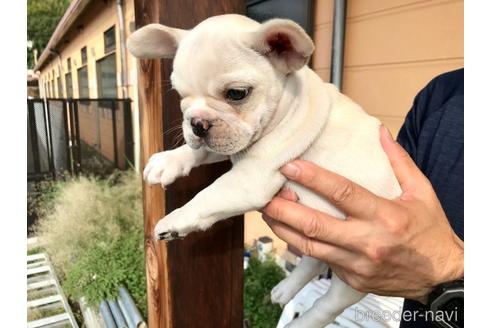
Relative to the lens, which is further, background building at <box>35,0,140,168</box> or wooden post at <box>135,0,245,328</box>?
background building at <box>35,0,140,168</box>

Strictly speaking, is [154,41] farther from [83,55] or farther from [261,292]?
[83,55]

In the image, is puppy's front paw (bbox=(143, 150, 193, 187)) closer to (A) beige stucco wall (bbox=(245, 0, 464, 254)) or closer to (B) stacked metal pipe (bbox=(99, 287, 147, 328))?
(B) stacked metal pipe (bbox=(99, 287, 147, 328))

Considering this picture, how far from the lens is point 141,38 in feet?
2.77

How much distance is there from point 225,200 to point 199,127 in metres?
0.19

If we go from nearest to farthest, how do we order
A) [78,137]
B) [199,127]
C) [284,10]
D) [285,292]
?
[199,127] < [285,292] < [78,137] < [284,10]

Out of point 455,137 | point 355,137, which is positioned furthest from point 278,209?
point 455,137

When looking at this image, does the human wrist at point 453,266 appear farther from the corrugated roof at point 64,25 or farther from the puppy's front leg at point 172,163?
the corrugated roof at point 64,25

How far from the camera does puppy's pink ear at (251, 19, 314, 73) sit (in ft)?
2.58

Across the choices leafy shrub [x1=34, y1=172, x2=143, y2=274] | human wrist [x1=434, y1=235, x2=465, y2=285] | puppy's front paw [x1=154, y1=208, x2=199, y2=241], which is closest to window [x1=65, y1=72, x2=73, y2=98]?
leafy shrub [x1=34, y1=172, x2=143, y2=274]

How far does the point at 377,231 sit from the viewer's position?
3.09ft

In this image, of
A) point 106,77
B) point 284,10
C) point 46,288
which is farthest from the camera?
point 106,77

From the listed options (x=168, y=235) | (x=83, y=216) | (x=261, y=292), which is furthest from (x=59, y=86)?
(x=168, y=235)

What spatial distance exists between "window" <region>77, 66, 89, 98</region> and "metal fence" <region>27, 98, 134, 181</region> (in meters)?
0.08
